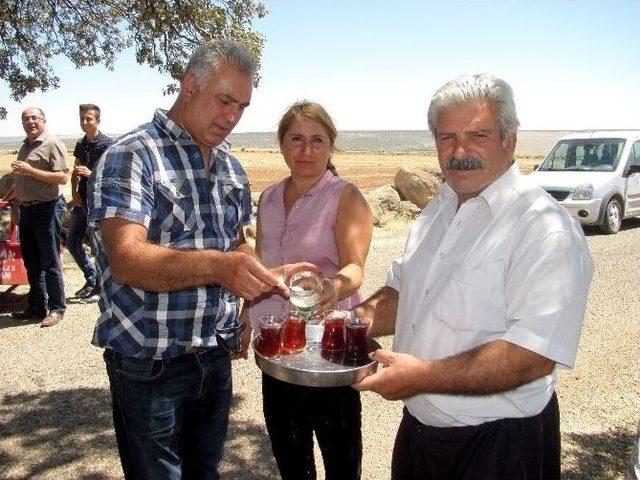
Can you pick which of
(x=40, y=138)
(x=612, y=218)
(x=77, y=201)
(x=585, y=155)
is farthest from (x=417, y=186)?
(x=40, y=138)

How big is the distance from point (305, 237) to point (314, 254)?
4.1 inches

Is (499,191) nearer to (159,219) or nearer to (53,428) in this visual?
(159,219)

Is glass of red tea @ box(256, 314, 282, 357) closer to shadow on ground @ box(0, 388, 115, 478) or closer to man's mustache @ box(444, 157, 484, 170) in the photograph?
man's mustache @ box(444, 157, 484, 170)

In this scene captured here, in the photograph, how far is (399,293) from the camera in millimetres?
2596

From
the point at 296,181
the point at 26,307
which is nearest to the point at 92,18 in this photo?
the point at 26,307

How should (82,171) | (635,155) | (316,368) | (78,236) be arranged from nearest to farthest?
(316,368)
(82,171)
(78,236)
(635,155)

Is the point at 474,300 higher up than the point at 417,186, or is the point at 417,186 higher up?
the point at 474,300

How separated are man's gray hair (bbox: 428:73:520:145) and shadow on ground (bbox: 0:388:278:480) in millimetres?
2644

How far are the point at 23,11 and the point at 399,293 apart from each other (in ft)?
28.9

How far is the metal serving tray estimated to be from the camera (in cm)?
224

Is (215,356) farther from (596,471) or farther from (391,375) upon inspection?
(596,471)

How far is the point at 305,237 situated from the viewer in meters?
3.00

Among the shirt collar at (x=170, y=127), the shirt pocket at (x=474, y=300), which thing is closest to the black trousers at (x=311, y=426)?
the shirt pocket at (x=474, y=300)

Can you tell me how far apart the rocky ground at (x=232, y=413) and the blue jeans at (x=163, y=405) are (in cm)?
119
